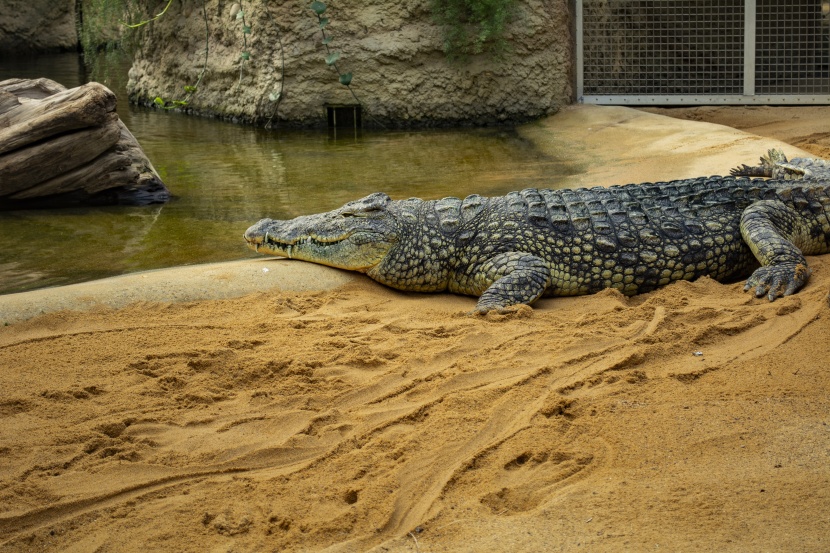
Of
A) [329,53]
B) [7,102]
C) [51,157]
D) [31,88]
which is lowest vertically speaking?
[51,157]

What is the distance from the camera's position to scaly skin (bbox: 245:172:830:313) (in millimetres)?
4785

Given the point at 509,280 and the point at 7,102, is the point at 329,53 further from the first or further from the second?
the point at 509,280

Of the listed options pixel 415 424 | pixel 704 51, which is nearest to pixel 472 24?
pixel 704 51

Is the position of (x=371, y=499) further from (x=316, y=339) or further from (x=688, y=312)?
(x=688, y=312)

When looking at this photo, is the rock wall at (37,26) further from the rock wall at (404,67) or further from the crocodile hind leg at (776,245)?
the crocodile hind leg at (776,245)

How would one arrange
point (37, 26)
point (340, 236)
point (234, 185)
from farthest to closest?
1. point (37, 26)
2. point (234, 185)
3. point (340, 236)

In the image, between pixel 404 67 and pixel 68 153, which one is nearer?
pixel 68 153

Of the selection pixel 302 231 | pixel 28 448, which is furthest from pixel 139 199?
pixel 28 448

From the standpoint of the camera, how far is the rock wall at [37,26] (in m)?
19.3

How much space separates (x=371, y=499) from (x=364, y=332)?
4.95 ft

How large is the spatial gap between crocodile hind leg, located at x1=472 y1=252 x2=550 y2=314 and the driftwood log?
3.42m

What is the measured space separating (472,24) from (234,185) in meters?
3.91

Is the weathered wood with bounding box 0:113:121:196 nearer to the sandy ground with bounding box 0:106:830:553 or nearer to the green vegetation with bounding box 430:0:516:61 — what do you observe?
the sandy ground with bounding box 0:106:830:553

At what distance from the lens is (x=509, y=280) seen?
4555 mm
